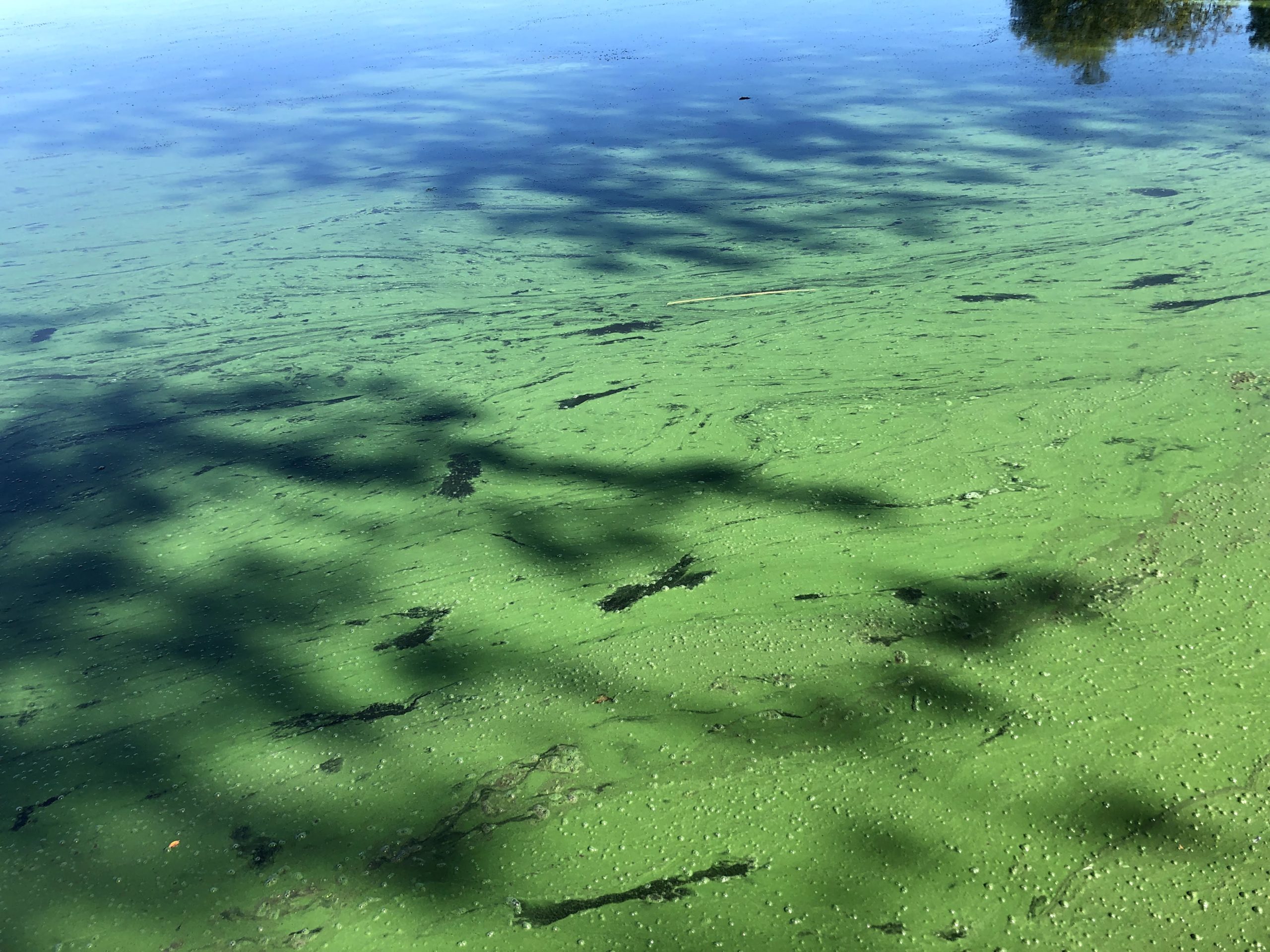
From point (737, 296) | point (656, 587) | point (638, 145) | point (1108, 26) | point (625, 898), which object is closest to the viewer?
point (625, 898)

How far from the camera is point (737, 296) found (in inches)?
124

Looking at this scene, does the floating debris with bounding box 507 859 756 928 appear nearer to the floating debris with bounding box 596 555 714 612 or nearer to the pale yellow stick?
the floating debris with bounding box 596 555 714 612

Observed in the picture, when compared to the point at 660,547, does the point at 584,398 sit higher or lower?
higher

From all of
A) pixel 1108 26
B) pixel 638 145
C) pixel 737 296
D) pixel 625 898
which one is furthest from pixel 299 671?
pixel 1108 26

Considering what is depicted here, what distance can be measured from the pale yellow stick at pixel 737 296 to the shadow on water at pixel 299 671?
896 mm

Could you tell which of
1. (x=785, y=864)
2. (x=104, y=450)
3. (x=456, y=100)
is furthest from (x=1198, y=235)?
(x=456, y=100)

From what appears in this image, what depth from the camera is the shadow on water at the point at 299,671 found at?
1459 millimetres

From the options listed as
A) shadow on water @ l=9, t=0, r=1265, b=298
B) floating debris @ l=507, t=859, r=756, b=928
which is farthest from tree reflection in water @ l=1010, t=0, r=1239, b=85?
floating debris @ l=507, t=859, r=756, b=928

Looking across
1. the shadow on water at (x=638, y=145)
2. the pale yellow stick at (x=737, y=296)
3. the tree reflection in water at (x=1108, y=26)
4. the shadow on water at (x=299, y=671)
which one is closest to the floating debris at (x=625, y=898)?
the shadow on water at (x=299, y=671)

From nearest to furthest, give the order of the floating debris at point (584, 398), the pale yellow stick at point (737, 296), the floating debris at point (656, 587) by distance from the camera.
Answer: the floating debris at point (656, 587) → the floating debris at point (584, 398) → the pale yellow stick at point (737, 296)

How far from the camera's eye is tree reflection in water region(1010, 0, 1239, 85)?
5363 mm

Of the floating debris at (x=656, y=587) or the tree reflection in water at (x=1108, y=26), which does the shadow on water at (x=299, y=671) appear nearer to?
the floating debris at (x=656, y=587)

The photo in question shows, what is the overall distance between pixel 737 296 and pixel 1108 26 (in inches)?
168

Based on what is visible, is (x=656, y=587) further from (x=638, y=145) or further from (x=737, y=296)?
(x=638, y=145)
